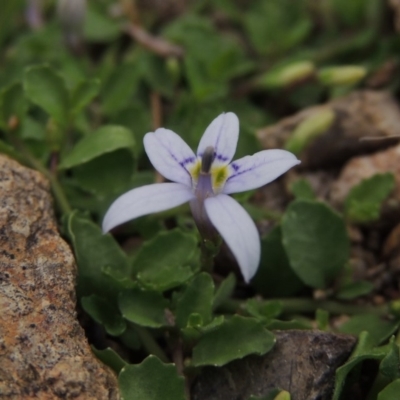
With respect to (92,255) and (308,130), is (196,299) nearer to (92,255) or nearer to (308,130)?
(92,255)

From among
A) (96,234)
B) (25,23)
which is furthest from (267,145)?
(25,23)

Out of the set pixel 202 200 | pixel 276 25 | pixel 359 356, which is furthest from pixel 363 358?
pixel 276 25

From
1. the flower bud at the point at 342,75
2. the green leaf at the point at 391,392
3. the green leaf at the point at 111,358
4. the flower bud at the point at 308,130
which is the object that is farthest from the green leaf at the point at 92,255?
the flower bud at the point at 342,75

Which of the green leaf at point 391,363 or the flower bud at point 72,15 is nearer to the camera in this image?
the green leaf at point 391,363

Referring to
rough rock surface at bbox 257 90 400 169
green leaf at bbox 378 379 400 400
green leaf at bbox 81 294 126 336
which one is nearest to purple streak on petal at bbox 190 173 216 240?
green leaf at bbox 81 294 126 336

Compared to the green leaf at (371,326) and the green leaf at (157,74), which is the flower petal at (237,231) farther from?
the green leaf at (157,74)

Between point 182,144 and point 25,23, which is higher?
point 182,144

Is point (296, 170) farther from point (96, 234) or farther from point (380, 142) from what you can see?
point (96, 234)
